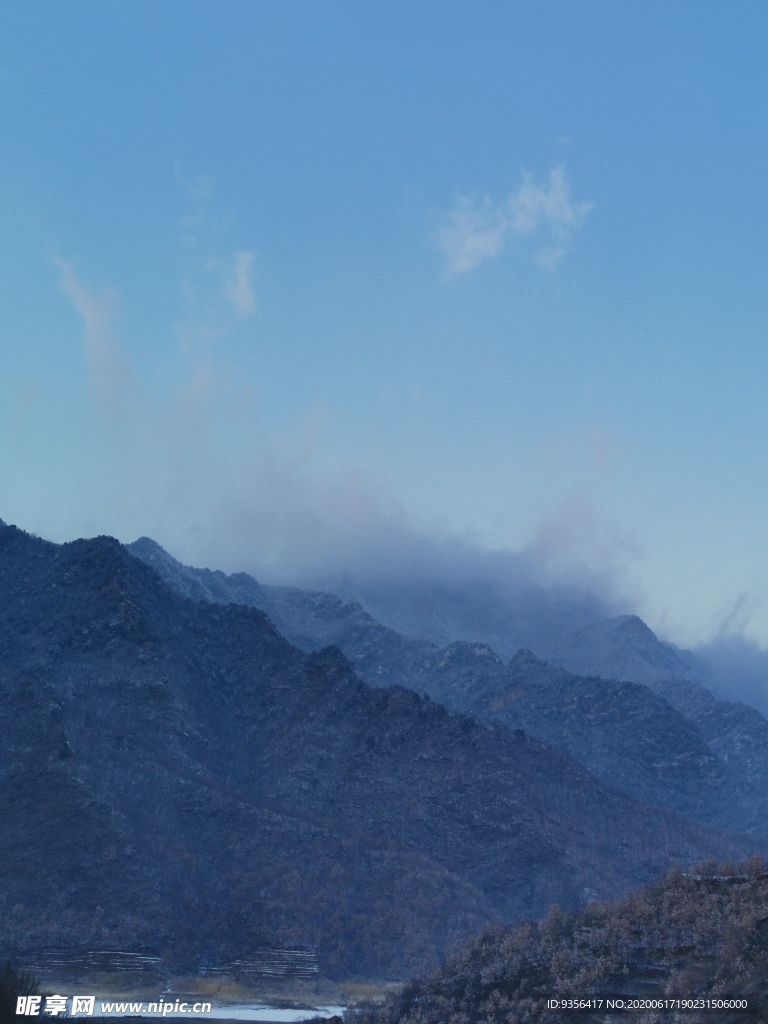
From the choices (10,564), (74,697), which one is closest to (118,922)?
(74,697)

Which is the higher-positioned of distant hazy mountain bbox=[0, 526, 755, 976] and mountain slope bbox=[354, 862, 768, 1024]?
distant hazy mountain bbox=[0, 526, 755, 976]

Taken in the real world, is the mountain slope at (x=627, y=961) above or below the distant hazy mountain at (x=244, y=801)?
below

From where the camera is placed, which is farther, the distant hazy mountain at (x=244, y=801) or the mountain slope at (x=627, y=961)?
the distant hazy mountain at (x=244, y=801)

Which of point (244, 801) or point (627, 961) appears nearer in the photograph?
point (627, 961)

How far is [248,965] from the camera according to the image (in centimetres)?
9300

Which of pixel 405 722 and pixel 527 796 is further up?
pixel 405 722

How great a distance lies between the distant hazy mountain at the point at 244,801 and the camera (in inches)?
3910

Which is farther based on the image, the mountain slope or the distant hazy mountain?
the distant hazy mountain

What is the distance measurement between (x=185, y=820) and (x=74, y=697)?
26.0 m

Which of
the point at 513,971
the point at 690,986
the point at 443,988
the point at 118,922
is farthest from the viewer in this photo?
the point at 118,922

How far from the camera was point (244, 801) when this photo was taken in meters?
123

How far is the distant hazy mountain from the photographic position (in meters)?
99.3

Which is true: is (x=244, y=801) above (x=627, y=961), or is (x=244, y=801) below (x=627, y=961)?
above

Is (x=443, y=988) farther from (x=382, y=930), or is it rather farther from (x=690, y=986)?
(x=382, y=930)
